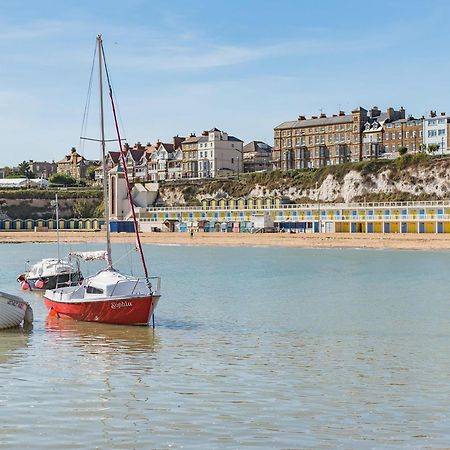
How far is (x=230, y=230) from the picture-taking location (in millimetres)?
102562

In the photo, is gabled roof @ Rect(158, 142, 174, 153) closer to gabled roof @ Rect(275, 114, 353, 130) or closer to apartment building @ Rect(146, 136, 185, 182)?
apartment building @ Rect(146, 136, 185, 182)

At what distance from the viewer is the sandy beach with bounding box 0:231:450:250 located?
72125 mm

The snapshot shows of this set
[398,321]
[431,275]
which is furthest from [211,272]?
[398,321]

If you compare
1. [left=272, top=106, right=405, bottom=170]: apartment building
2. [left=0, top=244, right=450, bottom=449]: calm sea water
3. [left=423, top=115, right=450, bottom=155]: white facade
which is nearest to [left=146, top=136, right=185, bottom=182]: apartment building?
[left=272, top=106, right=405, bottom=170]: apartment building

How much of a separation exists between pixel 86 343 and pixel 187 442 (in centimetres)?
977

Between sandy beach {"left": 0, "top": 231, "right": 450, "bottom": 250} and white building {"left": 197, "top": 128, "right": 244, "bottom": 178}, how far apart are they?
114 ft

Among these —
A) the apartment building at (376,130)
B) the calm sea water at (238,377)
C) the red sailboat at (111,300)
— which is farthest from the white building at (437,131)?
the red sailboat at (111,300)

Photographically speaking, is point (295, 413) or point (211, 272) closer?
point (295, 413)

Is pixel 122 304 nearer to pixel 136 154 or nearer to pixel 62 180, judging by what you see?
pixel 136 154

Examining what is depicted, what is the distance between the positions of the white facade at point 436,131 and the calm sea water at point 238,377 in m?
86.7

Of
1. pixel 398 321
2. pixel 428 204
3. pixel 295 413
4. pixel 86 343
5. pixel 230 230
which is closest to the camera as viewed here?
pixel 295 413

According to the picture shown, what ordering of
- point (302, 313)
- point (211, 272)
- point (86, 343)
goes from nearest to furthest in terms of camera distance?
1. point (86, 343)
2. point (302, 313)
3. point (211, 272)

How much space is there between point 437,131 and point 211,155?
41.4 meters

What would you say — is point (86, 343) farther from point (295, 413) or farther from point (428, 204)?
point (428, 204)
